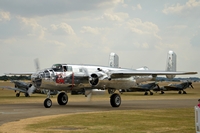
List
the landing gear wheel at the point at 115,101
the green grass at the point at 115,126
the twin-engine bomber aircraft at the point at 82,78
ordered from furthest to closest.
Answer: the landing gear wheel at the point at 115,101 < the twin-engine bomber aircraft at the point at 82,78 < the green grass at the point at 115,126

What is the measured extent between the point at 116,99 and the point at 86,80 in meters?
3.09

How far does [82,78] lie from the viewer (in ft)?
98.4

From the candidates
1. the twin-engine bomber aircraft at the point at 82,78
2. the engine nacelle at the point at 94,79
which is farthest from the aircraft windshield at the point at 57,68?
the engine nacelle at the point at 94,79

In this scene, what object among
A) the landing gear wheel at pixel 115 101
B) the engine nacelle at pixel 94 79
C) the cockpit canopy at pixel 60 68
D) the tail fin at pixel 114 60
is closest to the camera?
the cockpit canopy at pixel 60 68

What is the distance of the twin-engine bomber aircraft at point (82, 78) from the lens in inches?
1107

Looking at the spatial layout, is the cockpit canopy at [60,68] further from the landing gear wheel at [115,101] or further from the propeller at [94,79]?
the landing gear wheel at [115,101]

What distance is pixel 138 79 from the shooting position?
3375 centimetres

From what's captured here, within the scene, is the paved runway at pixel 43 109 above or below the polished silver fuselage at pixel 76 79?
below

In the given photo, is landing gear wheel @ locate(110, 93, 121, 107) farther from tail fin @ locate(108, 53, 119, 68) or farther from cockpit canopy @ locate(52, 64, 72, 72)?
tail fin @ locate(108, 53, 119, 68)

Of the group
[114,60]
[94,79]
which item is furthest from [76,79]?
[114,60]

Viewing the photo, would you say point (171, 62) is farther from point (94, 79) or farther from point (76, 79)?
point (76, 79)

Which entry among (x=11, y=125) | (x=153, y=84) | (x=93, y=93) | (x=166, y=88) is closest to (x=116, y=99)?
(x=93, y=93)

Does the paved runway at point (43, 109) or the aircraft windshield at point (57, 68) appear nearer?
the paved runway at point (43, 109)

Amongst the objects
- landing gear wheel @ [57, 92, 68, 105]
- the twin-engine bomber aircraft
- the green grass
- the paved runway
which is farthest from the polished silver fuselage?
the green grass
